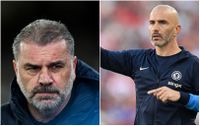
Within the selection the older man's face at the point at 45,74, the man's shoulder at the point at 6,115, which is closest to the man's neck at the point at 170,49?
the older man's face at the point at 45,74

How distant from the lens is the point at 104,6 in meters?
2.71

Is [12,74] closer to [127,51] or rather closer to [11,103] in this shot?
[11,103]

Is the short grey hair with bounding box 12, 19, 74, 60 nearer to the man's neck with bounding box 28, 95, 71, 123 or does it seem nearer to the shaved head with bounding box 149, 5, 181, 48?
the man's neck with bounding box 28, 95, 71, 123

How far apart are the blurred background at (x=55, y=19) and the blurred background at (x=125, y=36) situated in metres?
0.07

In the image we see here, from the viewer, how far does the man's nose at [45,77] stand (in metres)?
2.63

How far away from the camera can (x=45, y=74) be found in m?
2.63

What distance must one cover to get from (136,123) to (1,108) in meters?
0.83

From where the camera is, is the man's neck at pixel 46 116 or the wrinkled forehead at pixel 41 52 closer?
→ the wrinkled forehead at pixel 41 52

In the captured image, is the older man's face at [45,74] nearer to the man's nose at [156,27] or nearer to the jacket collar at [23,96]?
the jacket collar at [23,96]

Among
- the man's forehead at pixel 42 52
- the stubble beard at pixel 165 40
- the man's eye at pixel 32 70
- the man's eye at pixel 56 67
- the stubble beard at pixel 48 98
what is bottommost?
the stubble beard at pixel 48 98

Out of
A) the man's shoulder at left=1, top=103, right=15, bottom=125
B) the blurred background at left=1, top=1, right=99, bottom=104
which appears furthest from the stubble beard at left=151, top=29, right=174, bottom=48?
the man's shoulder at left=1, top=103, right=15, bottom=125

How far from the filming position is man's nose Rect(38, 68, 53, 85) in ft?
8.63

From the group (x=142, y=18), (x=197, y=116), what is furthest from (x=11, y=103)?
(x=197, y=116)

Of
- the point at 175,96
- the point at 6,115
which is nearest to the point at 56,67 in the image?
the point at 6,115
